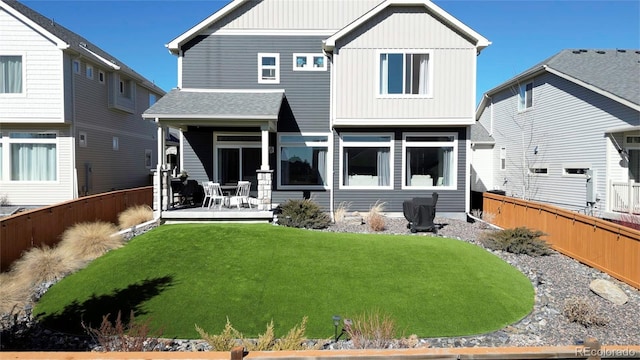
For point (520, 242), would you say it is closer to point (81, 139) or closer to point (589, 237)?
point (589, 237)

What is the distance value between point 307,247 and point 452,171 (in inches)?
285

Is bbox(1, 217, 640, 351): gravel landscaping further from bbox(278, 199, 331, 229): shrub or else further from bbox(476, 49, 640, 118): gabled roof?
bbox(476, 49, 640, 118): gabled roof

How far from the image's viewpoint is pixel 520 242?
909cm

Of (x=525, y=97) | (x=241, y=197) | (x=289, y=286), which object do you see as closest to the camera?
(x=289, y=286)

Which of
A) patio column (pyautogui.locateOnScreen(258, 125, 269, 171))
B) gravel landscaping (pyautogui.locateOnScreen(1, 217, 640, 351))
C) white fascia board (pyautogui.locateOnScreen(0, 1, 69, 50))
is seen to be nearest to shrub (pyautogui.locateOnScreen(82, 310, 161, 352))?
gravel landscaping (pyautogui.locateOnScreen(1, 217, 640, 351))

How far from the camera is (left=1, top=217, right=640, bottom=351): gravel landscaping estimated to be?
5110 mm

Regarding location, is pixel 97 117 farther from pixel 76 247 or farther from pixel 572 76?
pixel 572 76

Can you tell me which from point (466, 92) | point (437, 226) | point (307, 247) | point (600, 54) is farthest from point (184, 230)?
point (600, 54)

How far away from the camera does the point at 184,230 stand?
1015cm

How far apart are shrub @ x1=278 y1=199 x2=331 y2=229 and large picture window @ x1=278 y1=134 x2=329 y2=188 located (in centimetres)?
231

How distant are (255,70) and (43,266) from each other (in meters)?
9.57

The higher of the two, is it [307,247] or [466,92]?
[466,92]

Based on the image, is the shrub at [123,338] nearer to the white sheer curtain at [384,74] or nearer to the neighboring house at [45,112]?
the white sheer curtain at [384,74]

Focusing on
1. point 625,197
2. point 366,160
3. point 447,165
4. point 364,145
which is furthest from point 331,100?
point 625,197
